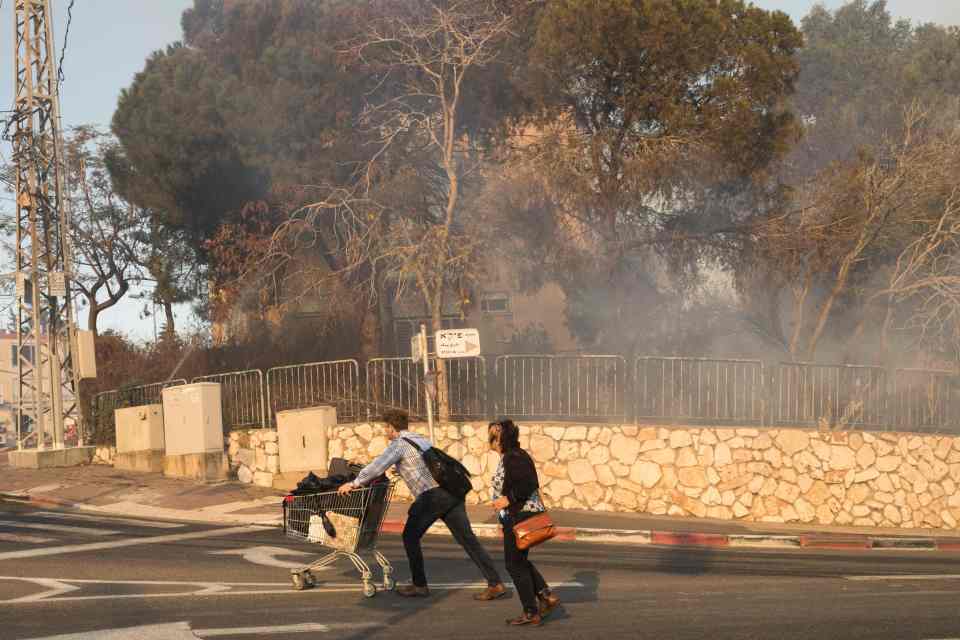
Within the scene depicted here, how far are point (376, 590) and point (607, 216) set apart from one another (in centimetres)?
1311

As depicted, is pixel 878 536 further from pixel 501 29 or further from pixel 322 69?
pixel 322 69

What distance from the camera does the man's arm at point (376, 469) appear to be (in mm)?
9219

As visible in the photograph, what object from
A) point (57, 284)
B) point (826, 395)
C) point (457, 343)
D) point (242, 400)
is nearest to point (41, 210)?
point (57, 284)

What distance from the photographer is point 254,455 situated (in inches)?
820

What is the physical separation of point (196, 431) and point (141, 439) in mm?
2423

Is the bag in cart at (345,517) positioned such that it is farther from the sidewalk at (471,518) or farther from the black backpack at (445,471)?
the sidewalk at (471,518)

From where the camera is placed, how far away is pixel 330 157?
24922 mm

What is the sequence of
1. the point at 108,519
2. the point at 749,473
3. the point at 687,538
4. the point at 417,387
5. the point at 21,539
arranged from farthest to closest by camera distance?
the point at 417,387 < the point at 749,473 < the point at 108,519 < the point at 687,538 < the point at 21,539

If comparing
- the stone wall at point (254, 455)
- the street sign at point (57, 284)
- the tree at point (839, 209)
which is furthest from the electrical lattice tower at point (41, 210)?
the tree at point (839, 209)

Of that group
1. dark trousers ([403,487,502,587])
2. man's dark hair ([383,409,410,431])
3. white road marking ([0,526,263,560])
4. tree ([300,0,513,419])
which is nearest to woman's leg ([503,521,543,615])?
dark trousers ([403,487,502,587])

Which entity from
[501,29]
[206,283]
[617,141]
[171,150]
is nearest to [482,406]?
[617,141]

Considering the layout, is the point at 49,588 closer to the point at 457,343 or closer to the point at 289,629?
the point at 289,629

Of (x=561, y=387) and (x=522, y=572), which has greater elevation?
(x=561, y=387)

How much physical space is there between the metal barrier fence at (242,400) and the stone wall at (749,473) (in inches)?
165
